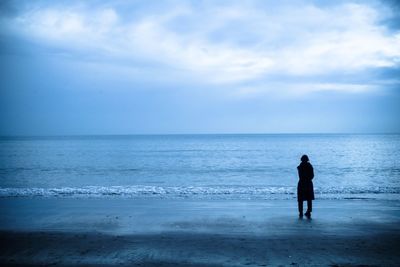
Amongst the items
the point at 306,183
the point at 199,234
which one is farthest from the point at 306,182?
the point at 199,234

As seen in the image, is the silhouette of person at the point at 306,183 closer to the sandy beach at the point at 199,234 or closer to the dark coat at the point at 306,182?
the dark coat at the point at 306,182

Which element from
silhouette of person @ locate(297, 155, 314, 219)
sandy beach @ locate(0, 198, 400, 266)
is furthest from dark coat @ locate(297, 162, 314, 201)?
sandy beach @ locate(0, 198, 400, 266)

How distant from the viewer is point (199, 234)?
28.7ft

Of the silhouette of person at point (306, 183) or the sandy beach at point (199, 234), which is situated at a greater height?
the silhouette of person at point (306, 183)

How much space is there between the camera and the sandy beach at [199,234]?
264 inches

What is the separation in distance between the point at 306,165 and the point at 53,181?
21765 millimetres

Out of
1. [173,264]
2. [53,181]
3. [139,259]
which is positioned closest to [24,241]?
[139,259]

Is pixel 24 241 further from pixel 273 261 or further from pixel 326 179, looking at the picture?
pixel 326 179

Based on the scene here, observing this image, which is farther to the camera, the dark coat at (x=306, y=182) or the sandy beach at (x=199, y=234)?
the dark coat at (x=306, y=182)

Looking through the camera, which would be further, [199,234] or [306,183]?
[306,183]

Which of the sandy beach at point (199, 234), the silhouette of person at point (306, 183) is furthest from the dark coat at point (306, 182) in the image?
the sandy beach at point (199, 234)

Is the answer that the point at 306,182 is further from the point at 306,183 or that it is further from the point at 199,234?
the point at 199,234

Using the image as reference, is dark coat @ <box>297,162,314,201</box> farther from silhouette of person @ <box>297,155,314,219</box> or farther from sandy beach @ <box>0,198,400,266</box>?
sandy beach @ <box>0,198,400,266</box>

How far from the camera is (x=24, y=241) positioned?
8125 millimetres
